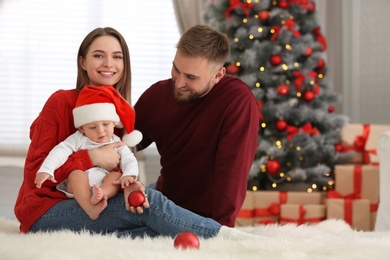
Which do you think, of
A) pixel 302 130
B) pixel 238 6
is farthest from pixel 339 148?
pixel 238 6

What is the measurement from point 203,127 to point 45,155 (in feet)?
2.05

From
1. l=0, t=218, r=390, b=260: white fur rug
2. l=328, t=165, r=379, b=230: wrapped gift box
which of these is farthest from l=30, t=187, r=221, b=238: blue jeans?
l=328, t=165, r=379, b=230: wrapped gift box

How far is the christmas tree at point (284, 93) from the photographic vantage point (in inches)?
181

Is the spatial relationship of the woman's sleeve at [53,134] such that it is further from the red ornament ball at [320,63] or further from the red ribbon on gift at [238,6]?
the red ornament ball at [320,63]

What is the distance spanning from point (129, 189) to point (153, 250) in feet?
1.43

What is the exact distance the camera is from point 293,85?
4664 millimetres

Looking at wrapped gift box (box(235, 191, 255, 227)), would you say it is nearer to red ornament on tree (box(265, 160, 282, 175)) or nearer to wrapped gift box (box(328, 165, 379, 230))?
red ornament on tree (box(265, 160, 282, 175))

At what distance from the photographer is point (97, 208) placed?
2.34m

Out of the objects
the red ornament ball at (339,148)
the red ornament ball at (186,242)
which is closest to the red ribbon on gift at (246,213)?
the red ornament ball at (339,148)

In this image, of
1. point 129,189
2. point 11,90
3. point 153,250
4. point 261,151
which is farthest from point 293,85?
point 153,250

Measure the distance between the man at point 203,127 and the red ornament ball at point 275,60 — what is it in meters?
1.83

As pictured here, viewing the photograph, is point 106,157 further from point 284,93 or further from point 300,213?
point 284,93

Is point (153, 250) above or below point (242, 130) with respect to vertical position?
below

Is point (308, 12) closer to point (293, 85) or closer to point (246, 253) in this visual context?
point (293, 85)
